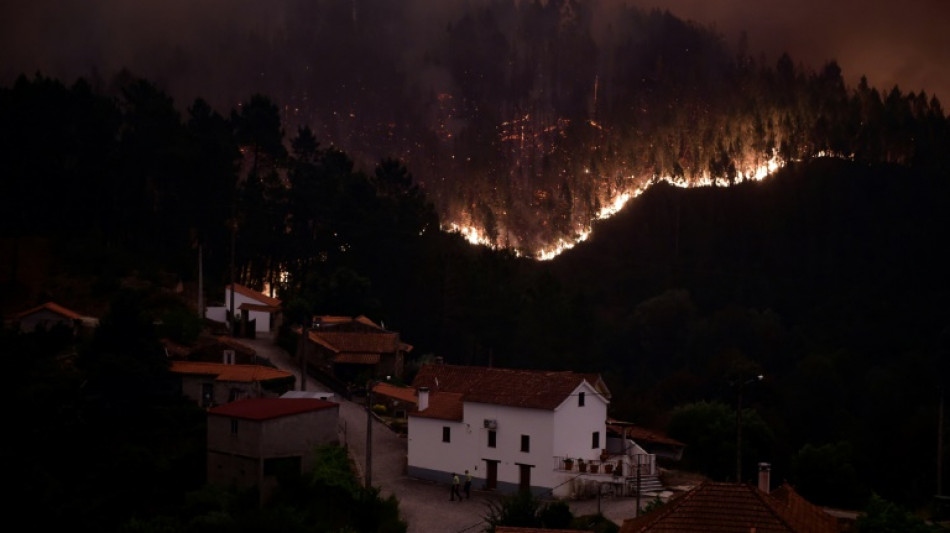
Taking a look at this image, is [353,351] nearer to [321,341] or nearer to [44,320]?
[321,341]

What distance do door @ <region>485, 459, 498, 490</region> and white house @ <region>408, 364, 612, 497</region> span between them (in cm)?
4

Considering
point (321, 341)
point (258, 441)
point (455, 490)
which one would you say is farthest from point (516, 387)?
point (321, 341)

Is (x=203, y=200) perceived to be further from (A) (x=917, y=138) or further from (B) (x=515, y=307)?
(A) (x=917, y=138)

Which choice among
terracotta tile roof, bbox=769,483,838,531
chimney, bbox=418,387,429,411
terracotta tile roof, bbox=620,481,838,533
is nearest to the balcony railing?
chimney, bbox=418,387,429,411

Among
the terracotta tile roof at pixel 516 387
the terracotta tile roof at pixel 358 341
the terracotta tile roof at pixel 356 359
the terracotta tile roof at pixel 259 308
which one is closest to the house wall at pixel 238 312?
the terracotta tile roof at pixel 259 308

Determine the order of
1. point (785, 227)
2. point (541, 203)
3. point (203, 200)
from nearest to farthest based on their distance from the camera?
point (203, 200)
point (541, 203)
point (785, 227)

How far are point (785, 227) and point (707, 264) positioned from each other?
28.6 ft

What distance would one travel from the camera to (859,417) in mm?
77312

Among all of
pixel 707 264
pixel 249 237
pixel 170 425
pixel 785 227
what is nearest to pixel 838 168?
pixel 785 227

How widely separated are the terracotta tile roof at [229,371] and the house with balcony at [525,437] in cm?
723

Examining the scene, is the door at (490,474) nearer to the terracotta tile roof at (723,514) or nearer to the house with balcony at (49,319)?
the terracotta tile roof at (723,514)

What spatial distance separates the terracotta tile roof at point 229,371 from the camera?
47750 millimetres

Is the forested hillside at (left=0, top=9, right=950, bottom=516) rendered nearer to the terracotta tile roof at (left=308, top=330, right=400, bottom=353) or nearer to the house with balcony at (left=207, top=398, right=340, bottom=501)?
the terracotta tile roof at (left=308, top=330, right=400, bottom=353)

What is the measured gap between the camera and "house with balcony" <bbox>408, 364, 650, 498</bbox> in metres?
42.7
